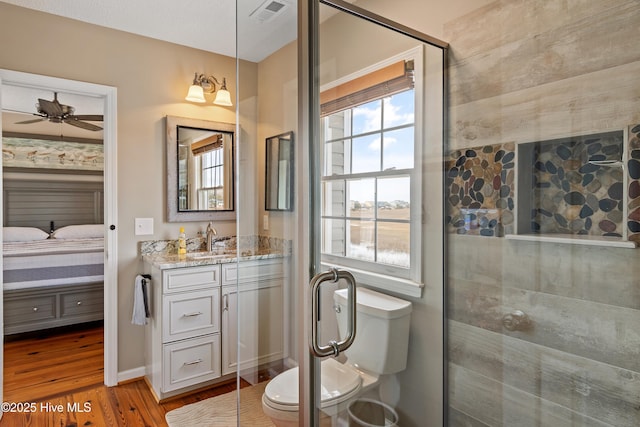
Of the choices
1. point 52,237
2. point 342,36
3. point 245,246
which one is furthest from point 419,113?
point 52,237

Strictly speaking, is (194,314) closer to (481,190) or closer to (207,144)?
(207,144)

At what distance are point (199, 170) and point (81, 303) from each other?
2115 mm

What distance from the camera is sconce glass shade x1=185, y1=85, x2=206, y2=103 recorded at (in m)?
2.89

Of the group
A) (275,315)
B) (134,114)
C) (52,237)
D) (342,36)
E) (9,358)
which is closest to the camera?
(342,36)

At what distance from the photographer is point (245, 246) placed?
A: 56.1 inches

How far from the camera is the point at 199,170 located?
3039 millimetres

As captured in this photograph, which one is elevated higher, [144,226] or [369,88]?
[369,88]

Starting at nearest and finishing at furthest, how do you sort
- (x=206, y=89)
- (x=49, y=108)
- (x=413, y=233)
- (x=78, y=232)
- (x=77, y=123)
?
(x=413, y=233) → (x=206, y=89) → (x=49, y=108) → (x=77, y=123) → (x=78, y=232)

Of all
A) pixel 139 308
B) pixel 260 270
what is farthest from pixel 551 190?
pixel 139 308

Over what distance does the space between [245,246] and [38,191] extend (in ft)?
15.6

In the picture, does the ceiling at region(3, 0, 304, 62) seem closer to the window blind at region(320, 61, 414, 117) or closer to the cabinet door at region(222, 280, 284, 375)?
the window blind at region(320, 61, 414, 117)

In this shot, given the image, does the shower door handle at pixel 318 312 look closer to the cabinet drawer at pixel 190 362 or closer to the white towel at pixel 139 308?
the cabinet drawer at pixel 190 362

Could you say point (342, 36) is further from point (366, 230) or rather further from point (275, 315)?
point (275, 315)

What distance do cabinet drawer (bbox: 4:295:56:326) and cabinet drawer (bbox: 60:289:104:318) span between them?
91 mm
